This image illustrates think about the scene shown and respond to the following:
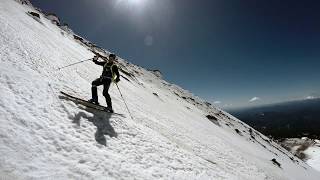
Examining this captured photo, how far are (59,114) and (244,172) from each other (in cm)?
1777

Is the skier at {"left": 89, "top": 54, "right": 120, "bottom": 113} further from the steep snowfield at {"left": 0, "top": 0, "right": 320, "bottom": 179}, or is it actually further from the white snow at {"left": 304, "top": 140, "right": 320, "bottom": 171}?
the white snow at {"left": 304, "top": 140, "right": 320, "bottom": 171}

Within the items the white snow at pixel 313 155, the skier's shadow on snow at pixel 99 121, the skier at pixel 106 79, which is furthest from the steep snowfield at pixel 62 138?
the white snow at pixel 313 155

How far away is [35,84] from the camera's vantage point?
1523 centimetres

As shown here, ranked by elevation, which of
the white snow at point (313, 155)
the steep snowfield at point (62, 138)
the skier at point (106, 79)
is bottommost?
the steep snowfield at point (62, 138)

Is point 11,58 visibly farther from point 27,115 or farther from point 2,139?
point 2,139

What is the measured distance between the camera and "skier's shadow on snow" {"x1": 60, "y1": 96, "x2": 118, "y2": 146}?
1398 cm

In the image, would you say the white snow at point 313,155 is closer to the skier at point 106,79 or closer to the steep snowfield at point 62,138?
the steep snowfield at point 62,138

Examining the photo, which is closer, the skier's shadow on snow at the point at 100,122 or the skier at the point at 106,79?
the skier's shadow on snow at the point at 100,122

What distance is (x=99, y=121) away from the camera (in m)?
15.4

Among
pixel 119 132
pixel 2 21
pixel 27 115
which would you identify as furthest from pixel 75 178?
pixel 2 21

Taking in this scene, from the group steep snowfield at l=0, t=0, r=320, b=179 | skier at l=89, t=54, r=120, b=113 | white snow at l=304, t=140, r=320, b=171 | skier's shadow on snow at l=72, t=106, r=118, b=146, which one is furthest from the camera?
white snow at l=304, t=140, r=320, b=171

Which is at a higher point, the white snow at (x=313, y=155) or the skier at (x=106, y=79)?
the white snow at (x=313, y=155)

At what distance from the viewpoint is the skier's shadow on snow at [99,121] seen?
14.0m

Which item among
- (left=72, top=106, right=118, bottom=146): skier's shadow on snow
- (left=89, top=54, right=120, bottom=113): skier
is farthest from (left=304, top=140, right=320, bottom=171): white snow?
(left=72, top=106, right=118, bottom=146): skier's shadow on snow
